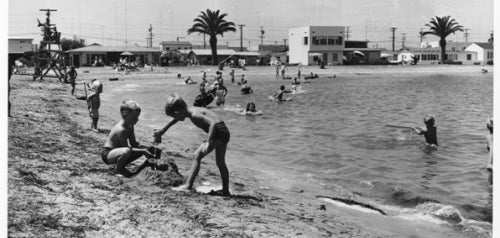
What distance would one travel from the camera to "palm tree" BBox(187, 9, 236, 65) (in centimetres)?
6638

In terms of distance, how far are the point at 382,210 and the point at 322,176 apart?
9.85 feet

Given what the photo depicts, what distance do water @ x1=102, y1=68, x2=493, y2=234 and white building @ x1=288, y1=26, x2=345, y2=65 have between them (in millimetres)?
46859

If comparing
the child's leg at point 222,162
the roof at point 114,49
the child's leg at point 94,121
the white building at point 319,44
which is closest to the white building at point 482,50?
the white building at point 319,44

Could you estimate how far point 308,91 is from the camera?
3819cm

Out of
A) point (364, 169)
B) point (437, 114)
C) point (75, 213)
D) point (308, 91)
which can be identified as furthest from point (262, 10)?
point (308, 91)

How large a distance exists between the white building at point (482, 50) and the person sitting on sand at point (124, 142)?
251ft

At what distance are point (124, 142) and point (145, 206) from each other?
1466mm

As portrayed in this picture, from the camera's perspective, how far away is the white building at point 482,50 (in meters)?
75.6

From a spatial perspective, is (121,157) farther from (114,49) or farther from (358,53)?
(358,53)

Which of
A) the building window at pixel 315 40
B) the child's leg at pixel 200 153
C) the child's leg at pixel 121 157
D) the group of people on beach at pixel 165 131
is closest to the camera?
the group of people on beach at pixel 165 131

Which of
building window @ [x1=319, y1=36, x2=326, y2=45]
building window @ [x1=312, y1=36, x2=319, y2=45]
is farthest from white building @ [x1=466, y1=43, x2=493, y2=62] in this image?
building window @ [x1=312, y1=36, x2=319, y2=45]

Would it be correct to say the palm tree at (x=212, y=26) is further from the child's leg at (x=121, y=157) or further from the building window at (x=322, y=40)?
the child's leg at (x=121, y=157)

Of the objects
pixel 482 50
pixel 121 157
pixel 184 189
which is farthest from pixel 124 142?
pixel 482 50

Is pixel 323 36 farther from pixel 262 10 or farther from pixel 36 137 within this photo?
pixel 36 137
